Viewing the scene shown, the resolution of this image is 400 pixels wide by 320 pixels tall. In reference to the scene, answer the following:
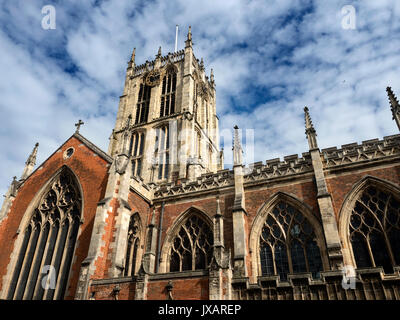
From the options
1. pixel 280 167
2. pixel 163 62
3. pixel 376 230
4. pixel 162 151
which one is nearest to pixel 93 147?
pixel 280 167

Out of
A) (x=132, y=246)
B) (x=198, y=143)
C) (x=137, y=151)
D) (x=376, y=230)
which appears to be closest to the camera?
(x=376, y=230)

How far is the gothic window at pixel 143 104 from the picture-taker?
36156 millimetres

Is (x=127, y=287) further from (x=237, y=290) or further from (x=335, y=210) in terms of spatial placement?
(x=335, y=210)

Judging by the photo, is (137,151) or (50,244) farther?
(137,151)

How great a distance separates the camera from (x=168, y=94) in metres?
36.6

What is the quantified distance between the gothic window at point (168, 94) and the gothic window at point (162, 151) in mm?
2633

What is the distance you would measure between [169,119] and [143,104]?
19.9 feet

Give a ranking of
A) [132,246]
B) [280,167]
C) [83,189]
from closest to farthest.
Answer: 1. [280,167]
2. [132,246]
3. [83,189]

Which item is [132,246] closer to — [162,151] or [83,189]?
[83,189]

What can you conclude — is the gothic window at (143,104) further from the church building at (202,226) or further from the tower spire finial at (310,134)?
the tower spire finial at (310,134)

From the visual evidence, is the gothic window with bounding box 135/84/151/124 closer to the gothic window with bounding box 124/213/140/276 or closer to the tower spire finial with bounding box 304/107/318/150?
the gothic window with bounding box 124/213/140/276

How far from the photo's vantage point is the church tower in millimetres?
30453

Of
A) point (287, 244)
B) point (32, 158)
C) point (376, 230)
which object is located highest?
point (32, 158)

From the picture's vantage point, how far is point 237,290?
424 inches
